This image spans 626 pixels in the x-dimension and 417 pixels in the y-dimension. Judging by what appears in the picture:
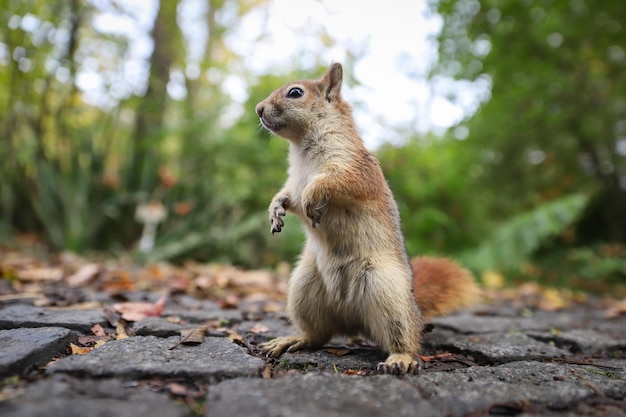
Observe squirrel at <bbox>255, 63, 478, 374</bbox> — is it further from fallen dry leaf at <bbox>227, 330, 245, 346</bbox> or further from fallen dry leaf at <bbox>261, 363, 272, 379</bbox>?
fallen dry leaf at <bbox>261, 363, 272, 379</bbox>

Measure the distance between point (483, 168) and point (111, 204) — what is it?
18.2 ft

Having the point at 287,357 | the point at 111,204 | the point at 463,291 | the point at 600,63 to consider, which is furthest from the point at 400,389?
the point at 600,63

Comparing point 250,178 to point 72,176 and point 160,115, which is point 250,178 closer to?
point 160,115

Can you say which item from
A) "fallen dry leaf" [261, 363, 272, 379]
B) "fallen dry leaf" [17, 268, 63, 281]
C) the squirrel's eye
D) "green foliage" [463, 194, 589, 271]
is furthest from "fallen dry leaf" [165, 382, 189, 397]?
"green foliage" [463, 194, 589, 271]

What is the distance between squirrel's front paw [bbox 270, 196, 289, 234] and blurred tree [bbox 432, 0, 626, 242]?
4383 millimetres

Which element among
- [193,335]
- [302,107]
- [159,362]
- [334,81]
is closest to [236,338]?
[193,335]

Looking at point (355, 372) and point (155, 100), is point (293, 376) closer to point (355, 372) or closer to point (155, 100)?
point (355, 372)

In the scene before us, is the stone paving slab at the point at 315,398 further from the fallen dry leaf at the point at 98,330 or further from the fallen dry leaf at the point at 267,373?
the fallen dry leaf at the point at 98,330

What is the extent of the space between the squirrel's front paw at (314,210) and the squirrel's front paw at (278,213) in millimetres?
182

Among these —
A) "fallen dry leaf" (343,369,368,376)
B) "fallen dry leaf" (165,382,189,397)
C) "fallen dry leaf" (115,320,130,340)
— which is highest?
"fallen dry leaf" (165,382,189,397)

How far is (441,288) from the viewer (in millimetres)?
2668

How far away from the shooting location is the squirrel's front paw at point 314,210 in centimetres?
219

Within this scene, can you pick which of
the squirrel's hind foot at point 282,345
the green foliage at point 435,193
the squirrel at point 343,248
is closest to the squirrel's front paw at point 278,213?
the squirrel at point 343,248

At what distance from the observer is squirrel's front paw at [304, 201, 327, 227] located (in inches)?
86.3
